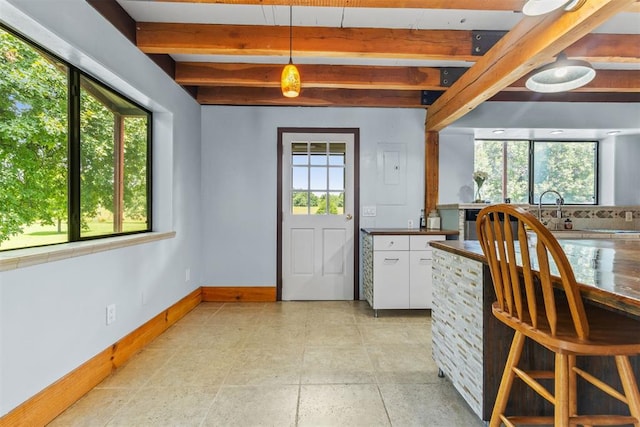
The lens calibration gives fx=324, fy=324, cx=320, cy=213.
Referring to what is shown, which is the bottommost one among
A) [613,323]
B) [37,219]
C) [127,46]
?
[613,323]

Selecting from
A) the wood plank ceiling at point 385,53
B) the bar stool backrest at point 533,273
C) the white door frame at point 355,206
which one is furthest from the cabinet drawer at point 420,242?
the bar stool backrest at point 533,273

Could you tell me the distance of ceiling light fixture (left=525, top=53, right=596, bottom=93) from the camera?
202 cm

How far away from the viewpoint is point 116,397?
72.6 inches

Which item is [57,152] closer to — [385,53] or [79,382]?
[79,382]

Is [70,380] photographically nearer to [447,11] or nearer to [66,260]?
[66,260]

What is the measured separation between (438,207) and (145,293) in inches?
124

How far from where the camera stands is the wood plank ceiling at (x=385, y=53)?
1.91m

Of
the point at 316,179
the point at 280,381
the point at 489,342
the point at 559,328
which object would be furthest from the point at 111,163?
the point at 559,328

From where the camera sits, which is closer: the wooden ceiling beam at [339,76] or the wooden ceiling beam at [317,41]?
the wooden ceiling beam at [317,41]

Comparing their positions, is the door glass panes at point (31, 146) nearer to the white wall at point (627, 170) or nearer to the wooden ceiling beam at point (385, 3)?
the wooden ceiling beam at point (385, 3)

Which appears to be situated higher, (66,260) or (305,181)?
(305,181)

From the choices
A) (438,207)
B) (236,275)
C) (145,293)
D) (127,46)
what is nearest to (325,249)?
(236,275)

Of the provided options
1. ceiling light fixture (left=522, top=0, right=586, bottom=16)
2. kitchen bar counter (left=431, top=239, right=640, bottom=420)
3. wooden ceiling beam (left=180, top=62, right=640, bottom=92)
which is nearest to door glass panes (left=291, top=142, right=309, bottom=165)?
wooden ceiling beam (left=180, top=62, right=640, bottom=92)

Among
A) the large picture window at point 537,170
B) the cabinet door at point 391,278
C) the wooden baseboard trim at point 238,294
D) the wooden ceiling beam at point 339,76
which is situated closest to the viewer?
the wooden ceiling beam at point 339,76
